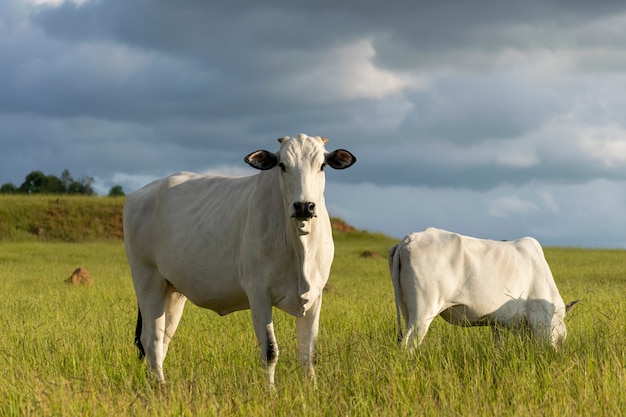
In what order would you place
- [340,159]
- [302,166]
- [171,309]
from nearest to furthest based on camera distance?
[302,166]
[340,159]
[171,309]

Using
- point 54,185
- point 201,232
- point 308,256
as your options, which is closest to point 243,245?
point 308,256

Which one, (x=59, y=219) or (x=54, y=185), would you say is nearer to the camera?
(x=59, y=219)

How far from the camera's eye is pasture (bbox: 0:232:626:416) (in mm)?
5949

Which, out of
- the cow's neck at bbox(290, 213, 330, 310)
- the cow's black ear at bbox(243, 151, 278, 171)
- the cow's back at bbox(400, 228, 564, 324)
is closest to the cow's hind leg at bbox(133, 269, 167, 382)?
the cow's neck at bbox(290, 213, 330, 310)

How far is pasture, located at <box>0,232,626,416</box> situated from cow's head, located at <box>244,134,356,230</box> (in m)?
1.38

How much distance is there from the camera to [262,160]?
6.47 meters

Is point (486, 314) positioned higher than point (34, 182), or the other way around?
point (34, 182)

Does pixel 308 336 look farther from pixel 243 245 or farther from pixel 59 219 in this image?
pixel 59 219

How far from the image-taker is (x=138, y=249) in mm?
8156

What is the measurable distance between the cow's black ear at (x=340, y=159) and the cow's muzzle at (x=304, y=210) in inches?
23.4

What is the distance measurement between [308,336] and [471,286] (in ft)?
6.61

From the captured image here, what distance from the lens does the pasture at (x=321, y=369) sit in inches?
234

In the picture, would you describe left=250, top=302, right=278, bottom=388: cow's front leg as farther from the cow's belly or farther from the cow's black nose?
the cow's belly

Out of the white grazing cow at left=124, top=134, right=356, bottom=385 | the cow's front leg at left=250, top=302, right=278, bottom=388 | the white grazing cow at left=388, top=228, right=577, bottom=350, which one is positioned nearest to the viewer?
the white grazing cow at left=124, top=134, right=356, bottom=385
